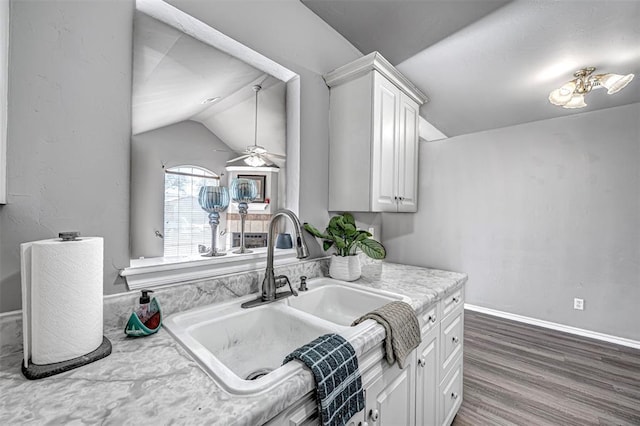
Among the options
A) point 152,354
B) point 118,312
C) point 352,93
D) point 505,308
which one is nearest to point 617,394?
point 505,308

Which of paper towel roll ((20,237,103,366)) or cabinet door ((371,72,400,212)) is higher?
cabinet door ((371,72,400,212))

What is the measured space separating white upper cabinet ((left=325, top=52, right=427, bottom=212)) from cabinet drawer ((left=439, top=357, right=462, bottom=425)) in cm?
104

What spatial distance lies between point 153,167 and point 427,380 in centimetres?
150

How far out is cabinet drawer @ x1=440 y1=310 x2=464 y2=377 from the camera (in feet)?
4.60

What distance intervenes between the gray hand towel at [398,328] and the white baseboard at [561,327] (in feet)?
10.0

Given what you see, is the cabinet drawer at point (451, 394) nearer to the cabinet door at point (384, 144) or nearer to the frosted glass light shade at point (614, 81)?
the cabinet door at point (384, 144)

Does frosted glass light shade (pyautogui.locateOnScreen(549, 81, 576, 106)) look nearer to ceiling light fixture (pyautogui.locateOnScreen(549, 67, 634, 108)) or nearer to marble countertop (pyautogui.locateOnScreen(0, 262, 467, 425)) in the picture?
ceiling light fixture (pyautogui.locateOnScreen(549, 67, 634, 108))

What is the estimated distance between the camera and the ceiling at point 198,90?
3.21 ft

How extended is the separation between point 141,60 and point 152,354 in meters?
1.00

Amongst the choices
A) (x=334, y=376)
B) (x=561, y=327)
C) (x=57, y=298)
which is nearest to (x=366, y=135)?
(x=334, y=376)

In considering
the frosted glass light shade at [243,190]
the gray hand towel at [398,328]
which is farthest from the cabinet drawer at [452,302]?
the frosted glass light shade at [243,190]

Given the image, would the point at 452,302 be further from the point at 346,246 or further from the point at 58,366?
the point at 58,366

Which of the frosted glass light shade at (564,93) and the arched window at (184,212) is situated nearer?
the arched window at (184,212)

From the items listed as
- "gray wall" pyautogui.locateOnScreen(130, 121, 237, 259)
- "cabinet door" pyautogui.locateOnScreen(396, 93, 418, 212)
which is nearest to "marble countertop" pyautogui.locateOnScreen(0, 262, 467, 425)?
"gray wall" pyautogui.locateOnScreen(130, 121, 237, 259)
